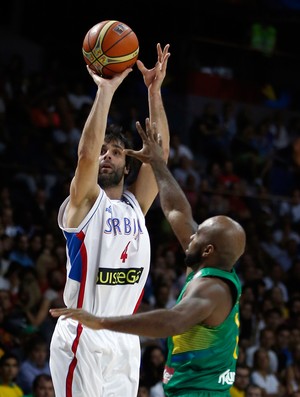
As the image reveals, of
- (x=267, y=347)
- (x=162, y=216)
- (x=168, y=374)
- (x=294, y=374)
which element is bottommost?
(x=294, y=374)

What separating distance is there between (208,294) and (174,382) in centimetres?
57

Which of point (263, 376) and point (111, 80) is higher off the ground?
point (111, 80)

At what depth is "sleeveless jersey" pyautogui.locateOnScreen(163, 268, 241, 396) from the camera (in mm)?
4922

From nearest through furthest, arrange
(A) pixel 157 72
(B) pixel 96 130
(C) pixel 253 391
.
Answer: (B) pixel 96 130
(A) pixel 157 72
(C) pixel 253 391

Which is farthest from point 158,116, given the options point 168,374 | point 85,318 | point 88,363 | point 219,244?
point 85,318

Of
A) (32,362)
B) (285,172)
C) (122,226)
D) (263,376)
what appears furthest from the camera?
(285,172)

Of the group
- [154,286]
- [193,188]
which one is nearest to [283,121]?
[193,188]

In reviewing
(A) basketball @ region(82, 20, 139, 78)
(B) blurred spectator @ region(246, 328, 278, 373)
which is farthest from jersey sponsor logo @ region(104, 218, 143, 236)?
(B) blurred spectator @ region(246, 328, 278, 373)

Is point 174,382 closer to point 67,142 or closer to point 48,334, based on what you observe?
point 48,334

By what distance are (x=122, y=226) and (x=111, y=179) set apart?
1.20ft

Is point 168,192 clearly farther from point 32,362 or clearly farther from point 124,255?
point 32,362

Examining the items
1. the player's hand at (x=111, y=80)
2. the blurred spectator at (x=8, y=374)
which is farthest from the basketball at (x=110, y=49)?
the blurred spectator at (x=8, y=374)

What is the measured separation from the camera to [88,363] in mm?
5941

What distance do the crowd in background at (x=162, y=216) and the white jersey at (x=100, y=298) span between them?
311 centimetres
